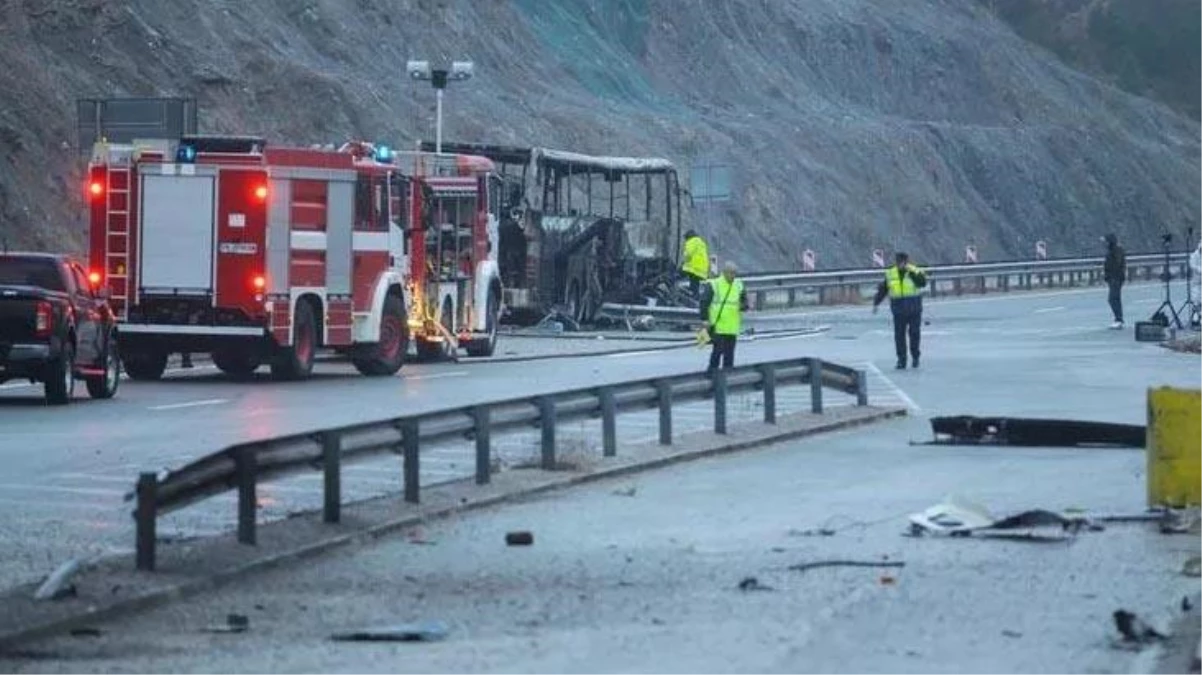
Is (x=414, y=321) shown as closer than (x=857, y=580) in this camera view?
No

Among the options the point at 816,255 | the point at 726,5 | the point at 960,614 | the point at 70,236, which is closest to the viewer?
the point at 960,614

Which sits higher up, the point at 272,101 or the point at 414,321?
the point at 272,101

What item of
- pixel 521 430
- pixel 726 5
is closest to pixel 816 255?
pixel 726 5

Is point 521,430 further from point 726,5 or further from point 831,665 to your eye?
point 726,5

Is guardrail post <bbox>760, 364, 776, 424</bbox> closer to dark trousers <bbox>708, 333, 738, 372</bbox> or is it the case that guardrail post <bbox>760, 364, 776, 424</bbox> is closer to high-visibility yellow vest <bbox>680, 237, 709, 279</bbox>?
dark trousers <bbox>708, 333, 738, 372</bbox>

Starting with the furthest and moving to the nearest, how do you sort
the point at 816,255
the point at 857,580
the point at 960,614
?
the point at 816,255 < the point at 857,580 < the point at 960,614

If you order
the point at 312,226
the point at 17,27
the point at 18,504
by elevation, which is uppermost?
the point at 17,27

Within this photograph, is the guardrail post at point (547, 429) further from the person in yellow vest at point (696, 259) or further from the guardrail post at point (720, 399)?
the person in yellow vest at point (696, 259)

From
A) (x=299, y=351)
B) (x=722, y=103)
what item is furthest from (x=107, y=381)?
(x=722, y=103)

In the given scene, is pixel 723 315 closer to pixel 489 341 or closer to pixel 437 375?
pixel 437 375

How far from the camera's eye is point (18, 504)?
60.0ft

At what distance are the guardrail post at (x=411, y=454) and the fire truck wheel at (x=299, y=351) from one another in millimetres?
15415

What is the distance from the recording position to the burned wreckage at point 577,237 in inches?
1880

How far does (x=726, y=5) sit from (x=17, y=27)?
1518 inches
